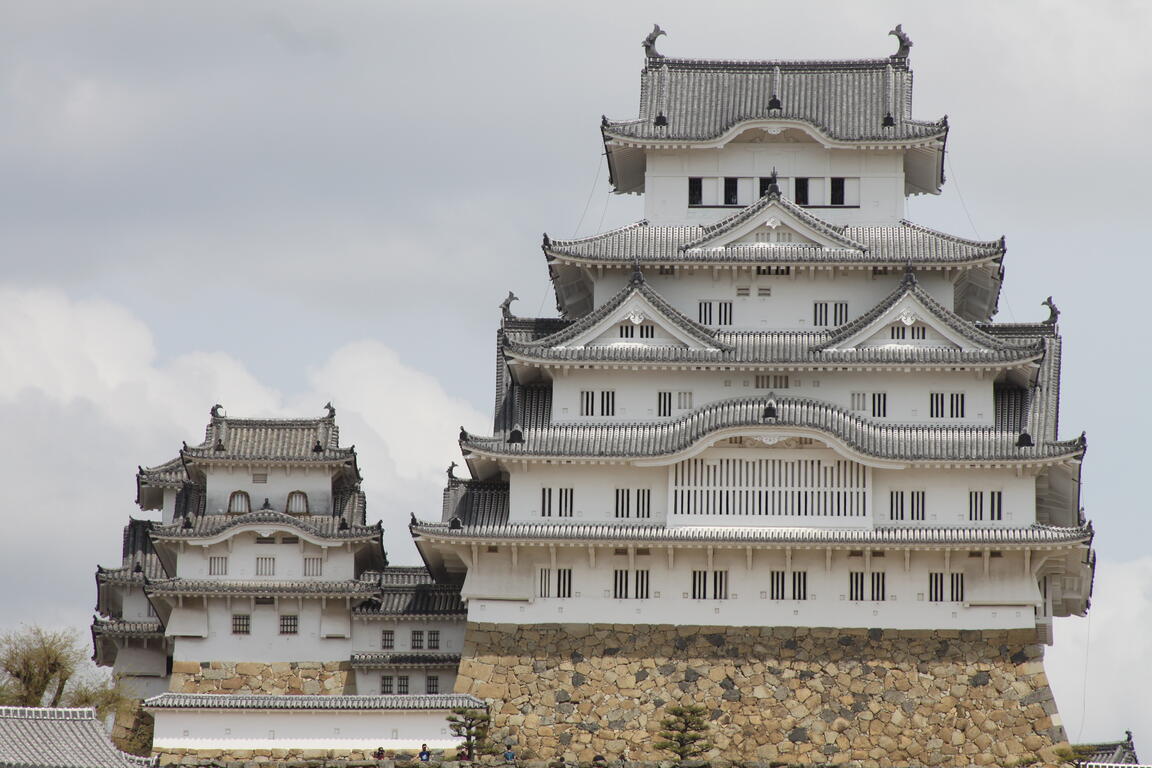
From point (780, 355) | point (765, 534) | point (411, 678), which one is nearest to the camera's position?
point (765, 534)

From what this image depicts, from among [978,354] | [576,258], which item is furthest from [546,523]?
[978,354]

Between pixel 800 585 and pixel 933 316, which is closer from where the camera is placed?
pixel 800 585

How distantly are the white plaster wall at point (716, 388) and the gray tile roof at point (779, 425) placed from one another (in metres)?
0.45

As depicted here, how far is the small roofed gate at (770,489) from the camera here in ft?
206

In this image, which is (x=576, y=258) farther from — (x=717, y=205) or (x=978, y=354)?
(x=978, y=354)

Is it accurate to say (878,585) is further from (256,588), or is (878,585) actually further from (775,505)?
(256,588)

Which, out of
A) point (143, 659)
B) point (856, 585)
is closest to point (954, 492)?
point (856, 585)

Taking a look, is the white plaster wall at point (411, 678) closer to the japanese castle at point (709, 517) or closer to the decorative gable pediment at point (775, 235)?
the japanese castle at point (709, 517)

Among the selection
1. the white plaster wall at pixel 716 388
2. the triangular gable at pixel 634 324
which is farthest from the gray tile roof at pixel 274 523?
the triangular gable at pixel 634 324

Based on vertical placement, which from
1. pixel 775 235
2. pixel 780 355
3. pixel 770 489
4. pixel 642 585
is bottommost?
pixel 642 585

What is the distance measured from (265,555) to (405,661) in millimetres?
4891

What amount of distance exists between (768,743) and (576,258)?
1444 centimetres

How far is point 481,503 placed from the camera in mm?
64500

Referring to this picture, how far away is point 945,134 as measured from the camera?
6781 cm
